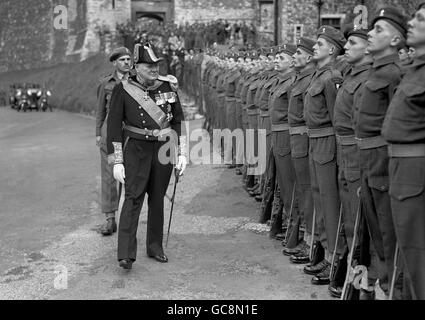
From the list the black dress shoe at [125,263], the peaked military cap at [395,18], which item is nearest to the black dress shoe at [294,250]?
the black dress shoe at [125,263]

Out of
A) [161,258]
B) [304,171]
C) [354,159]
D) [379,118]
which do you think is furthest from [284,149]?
[379,118]

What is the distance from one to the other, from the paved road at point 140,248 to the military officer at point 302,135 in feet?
1.22

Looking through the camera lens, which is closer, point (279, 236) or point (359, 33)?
point (359, 33)

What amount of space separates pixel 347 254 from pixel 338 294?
12.1 inches

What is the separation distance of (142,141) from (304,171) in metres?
1.39

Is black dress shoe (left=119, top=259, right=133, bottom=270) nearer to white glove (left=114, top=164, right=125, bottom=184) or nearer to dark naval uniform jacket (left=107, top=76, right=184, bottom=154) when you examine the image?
white glove (left=114, top=164, right=125, bottom=184)

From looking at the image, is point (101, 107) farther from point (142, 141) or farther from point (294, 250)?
point (294, 250)

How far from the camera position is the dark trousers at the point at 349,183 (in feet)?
14.5

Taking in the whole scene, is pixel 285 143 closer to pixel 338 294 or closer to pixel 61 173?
pixel 338 294

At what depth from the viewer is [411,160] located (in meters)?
3.45

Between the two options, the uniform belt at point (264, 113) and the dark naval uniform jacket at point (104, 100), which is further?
the uniform belt at point (264, 113)

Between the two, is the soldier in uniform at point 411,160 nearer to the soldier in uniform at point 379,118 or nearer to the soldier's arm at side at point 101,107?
the soldier in uniform at point 379,118

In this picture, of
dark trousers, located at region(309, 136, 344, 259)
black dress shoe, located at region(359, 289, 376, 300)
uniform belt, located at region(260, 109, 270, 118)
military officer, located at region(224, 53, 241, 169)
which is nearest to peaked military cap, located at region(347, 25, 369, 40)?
dark trousers, located at region(309, 136, 344, 259)
